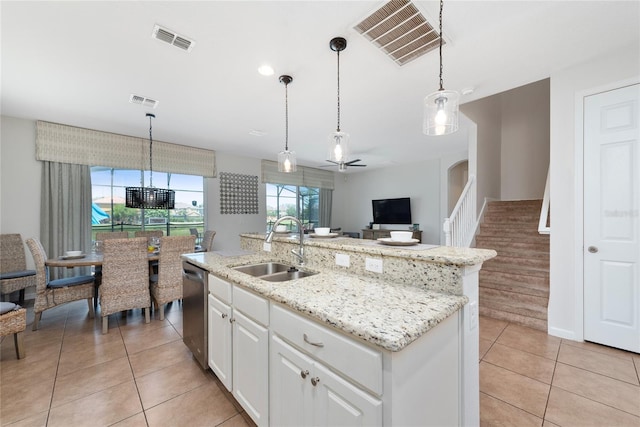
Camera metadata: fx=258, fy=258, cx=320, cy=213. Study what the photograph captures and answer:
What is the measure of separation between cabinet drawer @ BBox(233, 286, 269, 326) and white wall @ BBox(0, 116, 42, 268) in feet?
14.5

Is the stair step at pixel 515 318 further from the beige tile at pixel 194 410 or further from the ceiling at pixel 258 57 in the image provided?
the beige tile at pixel 194 410

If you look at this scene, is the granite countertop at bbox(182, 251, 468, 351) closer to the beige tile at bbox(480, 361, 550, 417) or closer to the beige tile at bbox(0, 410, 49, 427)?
the beige tile at bbox(480, 361, 550, 417)

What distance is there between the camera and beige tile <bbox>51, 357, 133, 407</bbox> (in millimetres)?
1850

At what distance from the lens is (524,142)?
18.0 ft

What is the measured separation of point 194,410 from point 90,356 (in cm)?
140

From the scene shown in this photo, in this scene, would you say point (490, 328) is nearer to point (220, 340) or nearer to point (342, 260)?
point (342, 260)

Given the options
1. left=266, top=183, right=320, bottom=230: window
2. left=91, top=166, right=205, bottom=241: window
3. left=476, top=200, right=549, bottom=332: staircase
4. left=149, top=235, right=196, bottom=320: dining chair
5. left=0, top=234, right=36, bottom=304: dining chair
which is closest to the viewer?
left=476, top=200, right=549, bottom=332: staircase

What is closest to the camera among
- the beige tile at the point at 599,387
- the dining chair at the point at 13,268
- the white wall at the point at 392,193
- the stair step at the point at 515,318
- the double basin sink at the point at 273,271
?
the beige tile at the point at 599,387

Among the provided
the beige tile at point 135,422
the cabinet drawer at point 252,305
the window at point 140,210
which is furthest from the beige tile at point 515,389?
the window at point 140,210

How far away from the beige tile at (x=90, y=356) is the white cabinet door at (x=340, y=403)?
90.0 inches

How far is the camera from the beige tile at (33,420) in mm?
1589

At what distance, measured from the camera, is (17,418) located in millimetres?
1636

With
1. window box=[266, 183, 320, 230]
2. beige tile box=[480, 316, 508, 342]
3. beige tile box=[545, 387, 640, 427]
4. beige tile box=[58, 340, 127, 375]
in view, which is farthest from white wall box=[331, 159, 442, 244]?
beige tile box=[58, 340, 127, 375]

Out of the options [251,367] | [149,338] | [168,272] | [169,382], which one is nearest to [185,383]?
[169,382]
